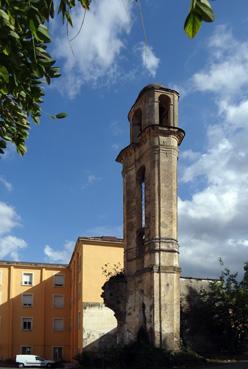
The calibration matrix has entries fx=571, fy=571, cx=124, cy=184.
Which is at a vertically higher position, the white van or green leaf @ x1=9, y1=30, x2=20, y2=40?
green leaf @ x1=9, y1=30, x2=20, y2=40

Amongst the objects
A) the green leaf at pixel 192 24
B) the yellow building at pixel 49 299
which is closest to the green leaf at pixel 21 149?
the green leaf at pixel 192 24

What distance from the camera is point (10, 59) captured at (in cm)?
445

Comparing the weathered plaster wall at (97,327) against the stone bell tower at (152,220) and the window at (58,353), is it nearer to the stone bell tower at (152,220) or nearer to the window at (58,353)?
the window at (58,353)

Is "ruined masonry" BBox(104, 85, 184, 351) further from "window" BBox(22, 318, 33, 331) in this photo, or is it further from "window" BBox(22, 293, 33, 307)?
"window" BBox(22, 293, 33, 307)

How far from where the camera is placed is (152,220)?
28.8 metres

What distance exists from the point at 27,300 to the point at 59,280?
3.71m

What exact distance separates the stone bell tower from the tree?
2269 centimetres

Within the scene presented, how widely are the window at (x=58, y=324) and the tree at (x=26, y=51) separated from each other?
51645mm

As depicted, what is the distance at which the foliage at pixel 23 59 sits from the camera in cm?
408

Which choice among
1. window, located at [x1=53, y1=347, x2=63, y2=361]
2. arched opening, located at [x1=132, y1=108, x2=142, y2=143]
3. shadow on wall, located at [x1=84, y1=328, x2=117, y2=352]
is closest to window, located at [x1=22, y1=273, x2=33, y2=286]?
window, located at [x1=53, y1=347, x2=63, y2=361]

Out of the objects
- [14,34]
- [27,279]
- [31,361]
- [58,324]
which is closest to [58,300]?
[58,324]

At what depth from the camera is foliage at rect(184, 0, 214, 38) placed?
282 cm

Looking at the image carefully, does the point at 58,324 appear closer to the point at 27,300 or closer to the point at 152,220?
the point at 27,300

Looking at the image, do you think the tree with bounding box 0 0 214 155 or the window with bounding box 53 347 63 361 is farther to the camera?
the window with bounding box 53 347 63 361
